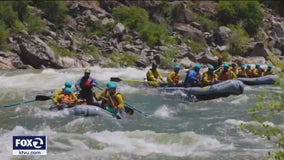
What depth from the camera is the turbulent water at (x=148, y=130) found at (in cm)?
1022

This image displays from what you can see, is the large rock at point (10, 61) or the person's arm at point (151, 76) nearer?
the person's arm at point (151, 76)

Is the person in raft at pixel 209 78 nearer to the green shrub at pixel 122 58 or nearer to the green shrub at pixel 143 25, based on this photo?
the green shrub at pixel 122 58

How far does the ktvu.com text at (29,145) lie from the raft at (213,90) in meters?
9.15

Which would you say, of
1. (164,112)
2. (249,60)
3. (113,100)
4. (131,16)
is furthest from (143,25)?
(113,100)

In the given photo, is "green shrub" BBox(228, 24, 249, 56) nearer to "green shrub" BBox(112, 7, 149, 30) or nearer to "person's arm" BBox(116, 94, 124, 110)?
"green shrub" BBox(112, 7, 149, 30)

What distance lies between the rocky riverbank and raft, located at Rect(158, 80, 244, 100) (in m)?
11.4

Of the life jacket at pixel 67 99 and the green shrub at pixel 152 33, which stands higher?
the life jacket at pixel 67 99

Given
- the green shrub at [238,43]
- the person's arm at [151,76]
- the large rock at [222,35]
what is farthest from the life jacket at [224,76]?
the large rock at [222,35]

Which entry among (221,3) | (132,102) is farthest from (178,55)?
(132,102)

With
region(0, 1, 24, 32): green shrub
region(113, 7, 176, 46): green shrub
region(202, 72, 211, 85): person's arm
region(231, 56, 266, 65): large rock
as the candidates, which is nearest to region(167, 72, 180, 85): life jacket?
region(202, 72, 211, 85): person's arm

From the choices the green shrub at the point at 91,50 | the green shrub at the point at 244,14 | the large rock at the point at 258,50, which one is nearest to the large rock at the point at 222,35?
the large rock at the point at 258,50

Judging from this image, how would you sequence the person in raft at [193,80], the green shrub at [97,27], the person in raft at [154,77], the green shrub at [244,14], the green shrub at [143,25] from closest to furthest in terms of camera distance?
the person in raft at [193,80]
the person in raft at [154,77]
the green shrub at [97,27]
the green shrub at [143,25]
the green shrub at [244,14]

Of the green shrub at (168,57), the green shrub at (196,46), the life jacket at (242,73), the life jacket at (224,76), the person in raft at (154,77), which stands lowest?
the green shrub at (196,46)

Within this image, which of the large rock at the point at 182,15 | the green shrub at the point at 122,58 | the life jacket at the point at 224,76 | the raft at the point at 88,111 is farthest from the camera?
the large rock at the point at 182,15
